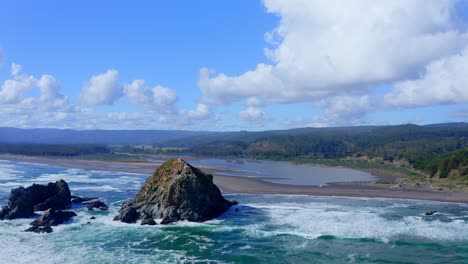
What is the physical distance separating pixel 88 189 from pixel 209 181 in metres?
35.9

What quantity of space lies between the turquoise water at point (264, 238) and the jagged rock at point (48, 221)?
130cm

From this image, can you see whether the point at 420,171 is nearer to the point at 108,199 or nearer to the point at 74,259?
the point at 108,199

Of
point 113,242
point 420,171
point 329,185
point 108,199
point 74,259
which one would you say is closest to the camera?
point 74,259

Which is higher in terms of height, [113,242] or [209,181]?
[209,181]

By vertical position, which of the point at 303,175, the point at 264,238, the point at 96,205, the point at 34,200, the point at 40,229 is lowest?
the point at 264,238

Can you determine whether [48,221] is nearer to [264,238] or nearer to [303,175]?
[264,238]

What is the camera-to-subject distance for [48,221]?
51219mm

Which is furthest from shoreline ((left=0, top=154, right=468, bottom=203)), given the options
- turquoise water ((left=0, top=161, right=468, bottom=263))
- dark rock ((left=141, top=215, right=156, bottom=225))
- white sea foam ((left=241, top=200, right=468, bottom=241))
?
dark rock ((left=141, top=215, right=156, bottom=225))

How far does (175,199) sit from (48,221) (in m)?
16.3

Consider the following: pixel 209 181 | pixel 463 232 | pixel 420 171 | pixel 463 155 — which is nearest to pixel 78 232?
pixel 209 181

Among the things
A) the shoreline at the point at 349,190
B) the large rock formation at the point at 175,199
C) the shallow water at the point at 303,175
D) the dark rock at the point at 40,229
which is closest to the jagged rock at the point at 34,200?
the dark rock at the point at 40,229

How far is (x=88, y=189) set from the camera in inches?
3319

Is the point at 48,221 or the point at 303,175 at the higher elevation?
the point at 303,175

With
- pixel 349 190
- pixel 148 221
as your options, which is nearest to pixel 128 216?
pixel 148 221
